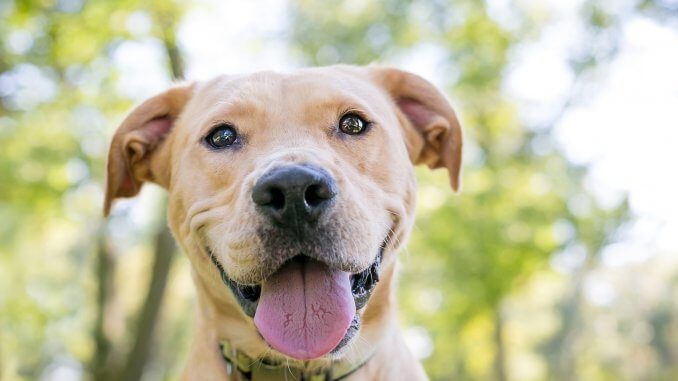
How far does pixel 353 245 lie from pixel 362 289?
315 mm

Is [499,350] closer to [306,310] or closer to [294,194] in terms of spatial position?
[306,310]

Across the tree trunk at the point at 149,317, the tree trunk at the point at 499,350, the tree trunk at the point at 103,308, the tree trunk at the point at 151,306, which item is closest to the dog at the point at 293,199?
the tree trunk at the point at 151,306

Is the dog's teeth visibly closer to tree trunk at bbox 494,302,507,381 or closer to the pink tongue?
the pink tongue

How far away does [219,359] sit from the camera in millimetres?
3422

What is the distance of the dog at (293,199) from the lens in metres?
2.92

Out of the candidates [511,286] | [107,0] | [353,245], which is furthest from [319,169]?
[511,286]

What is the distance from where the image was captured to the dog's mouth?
2.95 m

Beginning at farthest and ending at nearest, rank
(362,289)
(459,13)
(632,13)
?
(459,13)
(632,13)
(362,289)

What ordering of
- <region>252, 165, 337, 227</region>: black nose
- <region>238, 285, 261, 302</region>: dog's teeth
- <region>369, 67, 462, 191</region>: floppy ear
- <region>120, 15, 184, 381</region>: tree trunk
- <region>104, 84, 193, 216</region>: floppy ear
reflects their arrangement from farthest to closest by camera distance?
<region>120, 15, 184, 381</region>: tree trunk
<region>369, 67, 462, 191</region>: floppy ear
<region>104, 84, 193, 216</region>: floppy ear
<region>238, 285, 261, 302</region>: dog's teeth
<region>252, 165, 337, 227</region>: black nose

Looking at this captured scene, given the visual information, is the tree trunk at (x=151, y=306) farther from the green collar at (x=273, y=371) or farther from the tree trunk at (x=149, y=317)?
the green collar at (x=273, y=371)

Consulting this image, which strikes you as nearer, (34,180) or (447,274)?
(34,180)

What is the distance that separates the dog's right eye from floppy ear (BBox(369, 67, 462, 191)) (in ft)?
3.31

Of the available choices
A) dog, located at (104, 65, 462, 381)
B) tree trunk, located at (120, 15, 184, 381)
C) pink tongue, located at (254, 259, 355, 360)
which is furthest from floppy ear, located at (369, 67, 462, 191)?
tree trunk, located at (120, 15, 184, 381)

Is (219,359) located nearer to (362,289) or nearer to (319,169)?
(362,289)
